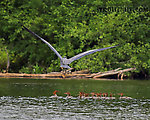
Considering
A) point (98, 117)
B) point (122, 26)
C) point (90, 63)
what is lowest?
point (98, 117)

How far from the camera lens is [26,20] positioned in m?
56.1

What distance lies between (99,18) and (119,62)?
6375 millimetres

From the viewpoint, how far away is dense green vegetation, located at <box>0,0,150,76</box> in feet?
171

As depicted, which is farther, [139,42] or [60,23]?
[60,23]

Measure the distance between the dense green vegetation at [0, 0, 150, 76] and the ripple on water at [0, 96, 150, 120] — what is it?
2070 centimetres

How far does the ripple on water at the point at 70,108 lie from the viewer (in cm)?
2377

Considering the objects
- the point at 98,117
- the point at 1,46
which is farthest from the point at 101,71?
the point at 98,117

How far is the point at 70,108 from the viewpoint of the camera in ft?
86.6

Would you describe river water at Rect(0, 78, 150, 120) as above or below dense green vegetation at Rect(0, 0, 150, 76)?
below

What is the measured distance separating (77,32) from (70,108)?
91.0 ft

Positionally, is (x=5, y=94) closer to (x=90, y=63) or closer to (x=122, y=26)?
(x=90, y=63)

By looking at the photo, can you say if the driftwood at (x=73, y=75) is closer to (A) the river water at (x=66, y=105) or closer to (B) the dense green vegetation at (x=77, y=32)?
(B) the dense green vegetation at (x=77, y=32)

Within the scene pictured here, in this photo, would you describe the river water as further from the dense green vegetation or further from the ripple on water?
the dense green vegetation

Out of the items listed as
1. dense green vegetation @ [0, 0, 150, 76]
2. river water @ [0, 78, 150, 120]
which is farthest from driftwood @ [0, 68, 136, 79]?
river water @ [0, 78, 150, 120]
